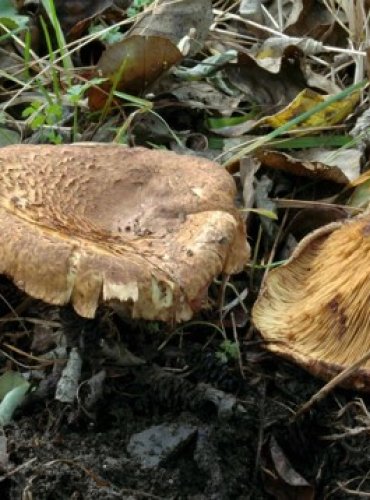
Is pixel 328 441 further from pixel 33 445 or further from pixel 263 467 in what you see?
pixel 33 445

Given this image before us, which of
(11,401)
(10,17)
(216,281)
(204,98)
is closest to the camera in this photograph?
(11,401)

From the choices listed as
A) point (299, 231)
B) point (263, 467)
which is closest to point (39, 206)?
point (263, 467)

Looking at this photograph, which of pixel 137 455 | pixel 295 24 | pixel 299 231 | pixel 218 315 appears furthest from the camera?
pixel 295 24

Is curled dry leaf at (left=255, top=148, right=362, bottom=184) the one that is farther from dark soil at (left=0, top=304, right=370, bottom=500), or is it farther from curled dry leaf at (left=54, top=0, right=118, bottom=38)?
curled dry leaf at (left=54, top=0, right=118, bottom=38)

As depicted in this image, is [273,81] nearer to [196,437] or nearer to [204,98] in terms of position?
[204,98]

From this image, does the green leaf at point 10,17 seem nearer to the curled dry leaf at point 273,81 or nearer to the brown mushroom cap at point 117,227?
the curled dry leaf at point 273,81

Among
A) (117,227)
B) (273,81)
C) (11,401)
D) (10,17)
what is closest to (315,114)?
(273,81)
